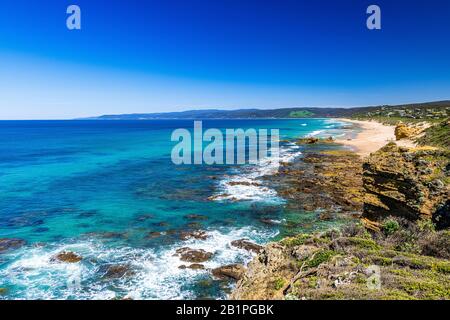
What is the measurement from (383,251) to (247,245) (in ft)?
32.3

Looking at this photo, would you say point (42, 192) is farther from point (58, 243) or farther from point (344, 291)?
point (344, 291)

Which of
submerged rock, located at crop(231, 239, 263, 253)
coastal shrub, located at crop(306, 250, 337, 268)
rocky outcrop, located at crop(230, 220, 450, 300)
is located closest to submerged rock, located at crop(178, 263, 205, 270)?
submerged rock, located at crop(231, 239, 263, 253)

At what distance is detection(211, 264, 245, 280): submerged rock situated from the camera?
15.3m

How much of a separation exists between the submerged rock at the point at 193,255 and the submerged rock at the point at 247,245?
1.91 metres

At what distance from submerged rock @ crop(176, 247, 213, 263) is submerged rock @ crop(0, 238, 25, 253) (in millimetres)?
10090

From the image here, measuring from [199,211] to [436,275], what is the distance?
61.4 ft

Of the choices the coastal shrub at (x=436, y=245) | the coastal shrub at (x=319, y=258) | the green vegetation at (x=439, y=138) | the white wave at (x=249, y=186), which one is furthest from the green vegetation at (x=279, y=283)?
the green vegetation at (x=439, y=138)

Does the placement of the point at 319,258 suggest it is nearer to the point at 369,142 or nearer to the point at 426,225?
the point at 426,225

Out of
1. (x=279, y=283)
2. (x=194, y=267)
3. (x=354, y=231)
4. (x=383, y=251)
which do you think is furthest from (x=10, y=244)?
(x=383, y=251)

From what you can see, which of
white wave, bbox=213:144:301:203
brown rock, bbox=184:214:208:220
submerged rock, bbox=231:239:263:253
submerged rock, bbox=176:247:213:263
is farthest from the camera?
white wave, bbox=213:144:301:203

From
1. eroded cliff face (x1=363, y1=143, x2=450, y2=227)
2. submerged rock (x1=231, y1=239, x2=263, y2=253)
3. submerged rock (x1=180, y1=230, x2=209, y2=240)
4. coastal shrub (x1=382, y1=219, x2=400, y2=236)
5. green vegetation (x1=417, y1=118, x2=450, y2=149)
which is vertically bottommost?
submerged rock (x1=231, y1=239, x2=263, y2=253)

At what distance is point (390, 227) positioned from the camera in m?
12.3

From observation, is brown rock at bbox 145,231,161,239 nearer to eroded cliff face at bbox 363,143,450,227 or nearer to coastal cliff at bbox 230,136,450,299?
coastal cliff at bbox 230,136,450,299
